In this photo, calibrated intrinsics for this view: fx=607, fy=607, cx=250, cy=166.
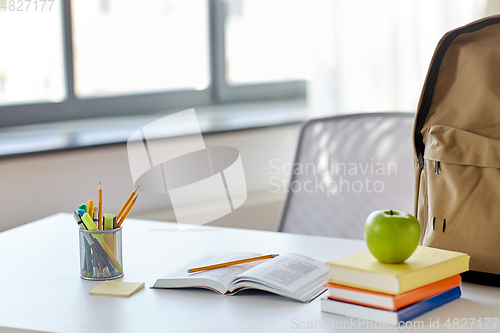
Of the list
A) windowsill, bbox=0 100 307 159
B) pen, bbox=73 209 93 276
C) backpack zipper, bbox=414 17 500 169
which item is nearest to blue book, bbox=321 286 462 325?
backpack zipper, bbox=414 17 500 169

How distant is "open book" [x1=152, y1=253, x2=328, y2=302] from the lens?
0.94 m

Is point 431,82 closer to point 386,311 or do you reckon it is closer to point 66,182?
point 386,311

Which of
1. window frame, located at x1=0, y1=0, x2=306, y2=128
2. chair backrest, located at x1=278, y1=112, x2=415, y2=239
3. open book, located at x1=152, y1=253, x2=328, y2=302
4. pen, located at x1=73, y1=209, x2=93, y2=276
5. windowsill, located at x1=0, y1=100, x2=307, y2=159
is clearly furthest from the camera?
window frame, located at x1=0, y1=0, x2=306, y2=128

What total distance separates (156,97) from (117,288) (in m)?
1.56

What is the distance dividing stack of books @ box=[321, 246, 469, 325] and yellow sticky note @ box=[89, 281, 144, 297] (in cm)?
31

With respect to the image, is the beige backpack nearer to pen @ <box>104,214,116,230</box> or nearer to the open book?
the open book

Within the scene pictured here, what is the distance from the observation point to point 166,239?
1.31 meters

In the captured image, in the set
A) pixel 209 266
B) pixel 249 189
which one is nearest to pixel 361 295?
pixel 209 266

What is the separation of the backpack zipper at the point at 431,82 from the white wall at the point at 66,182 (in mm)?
1119

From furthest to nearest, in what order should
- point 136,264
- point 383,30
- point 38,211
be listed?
point 383,30
point 38,211
point 136,264

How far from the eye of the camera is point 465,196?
1003 millimetres

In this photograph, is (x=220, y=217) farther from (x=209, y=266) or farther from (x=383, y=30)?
(x=209, y=266)

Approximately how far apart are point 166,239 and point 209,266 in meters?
0.30

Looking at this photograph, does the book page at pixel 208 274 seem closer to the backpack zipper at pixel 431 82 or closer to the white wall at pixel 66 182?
the backpack zipper at pixel 431 82
